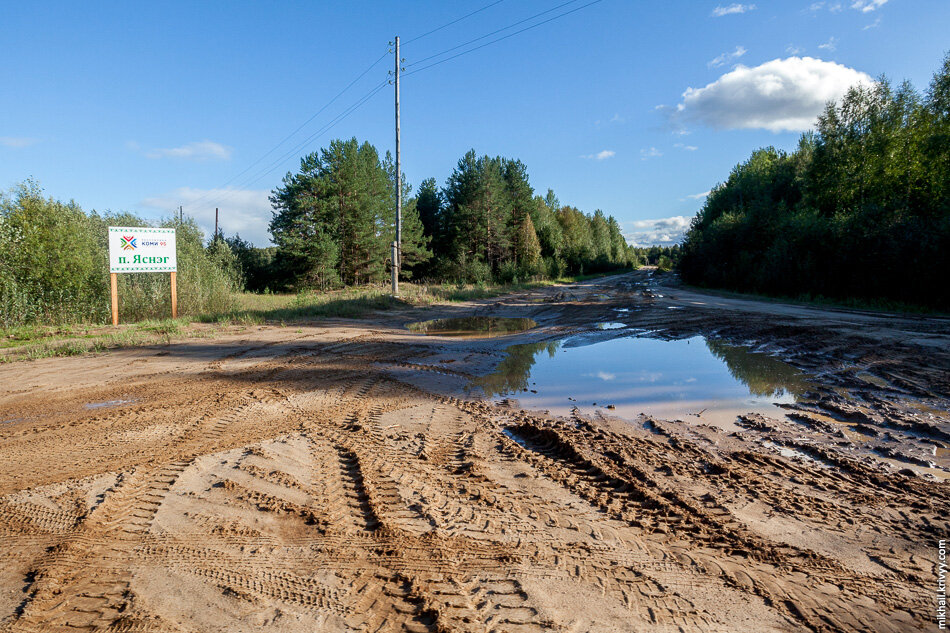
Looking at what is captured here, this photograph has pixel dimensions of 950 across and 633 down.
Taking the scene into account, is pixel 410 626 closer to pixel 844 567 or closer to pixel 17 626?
pixel 17 626

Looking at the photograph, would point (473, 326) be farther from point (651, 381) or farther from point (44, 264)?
point (44, 264)

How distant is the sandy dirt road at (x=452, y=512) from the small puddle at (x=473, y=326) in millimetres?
6512

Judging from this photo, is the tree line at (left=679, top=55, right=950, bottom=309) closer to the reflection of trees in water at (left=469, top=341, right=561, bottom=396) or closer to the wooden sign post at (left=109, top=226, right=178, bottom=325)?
the reflection of trees in water at (left=469, top=341, right=561, bottom=396)

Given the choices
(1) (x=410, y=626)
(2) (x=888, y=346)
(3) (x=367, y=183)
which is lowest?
(1) (x=410, y=626)

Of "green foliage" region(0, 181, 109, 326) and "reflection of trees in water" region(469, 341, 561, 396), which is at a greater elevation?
"green foliage" region(0, 181, 109, 326)

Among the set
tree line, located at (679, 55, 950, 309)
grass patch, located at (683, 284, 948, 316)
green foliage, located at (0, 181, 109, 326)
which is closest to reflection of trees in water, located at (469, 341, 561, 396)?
green foliage, located at (0, 181, 109, 326)

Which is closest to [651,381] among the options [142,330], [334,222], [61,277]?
[142,330]

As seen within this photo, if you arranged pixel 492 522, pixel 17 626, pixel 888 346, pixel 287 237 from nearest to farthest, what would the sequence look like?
pixel 17 626 < pixel 492 522 < pixel 888 346 < pixel 287 237

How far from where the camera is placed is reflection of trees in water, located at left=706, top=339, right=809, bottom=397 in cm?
698

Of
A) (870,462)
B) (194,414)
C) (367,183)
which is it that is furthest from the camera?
(367,183)

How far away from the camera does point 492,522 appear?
3232mm

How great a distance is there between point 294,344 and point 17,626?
28.4ft

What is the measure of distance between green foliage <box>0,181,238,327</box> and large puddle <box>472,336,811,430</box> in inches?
474

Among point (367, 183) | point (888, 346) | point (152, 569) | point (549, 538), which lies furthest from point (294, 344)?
point (367, 183)
